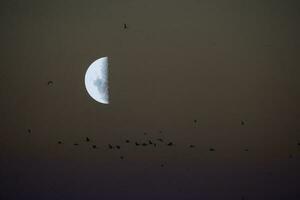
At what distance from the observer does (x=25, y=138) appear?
2.33 meters

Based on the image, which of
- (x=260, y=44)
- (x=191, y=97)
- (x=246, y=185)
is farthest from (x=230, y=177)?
(x=260, y=44)

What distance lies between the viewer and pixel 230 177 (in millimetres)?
2297

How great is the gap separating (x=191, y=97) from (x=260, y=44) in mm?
725

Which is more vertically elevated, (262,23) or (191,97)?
(262,23)

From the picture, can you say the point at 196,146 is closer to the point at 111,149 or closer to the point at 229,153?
the point at 229,153

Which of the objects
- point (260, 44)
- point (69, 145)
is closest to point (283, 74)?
point (260, 44)

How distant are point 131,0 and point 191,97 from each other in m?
0.95

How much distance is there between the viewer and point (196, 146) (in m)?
2.28

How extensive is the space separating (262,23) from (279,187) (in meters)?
1.34

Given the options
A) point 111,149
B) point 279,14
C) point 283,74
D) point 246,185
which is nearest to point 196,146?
point 246,185

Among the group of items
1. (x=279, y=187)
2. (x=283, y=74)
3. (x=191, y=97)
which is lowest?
(x=279, y=187)

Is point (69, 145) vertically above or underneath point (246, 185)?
above

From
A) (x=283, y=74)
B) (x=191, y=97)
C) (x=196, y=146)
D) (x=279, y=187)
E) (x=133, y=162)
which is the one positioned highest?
(x=283, y=74)

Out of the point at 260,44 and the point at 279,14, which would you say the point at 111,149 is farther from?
the point at 279,14
